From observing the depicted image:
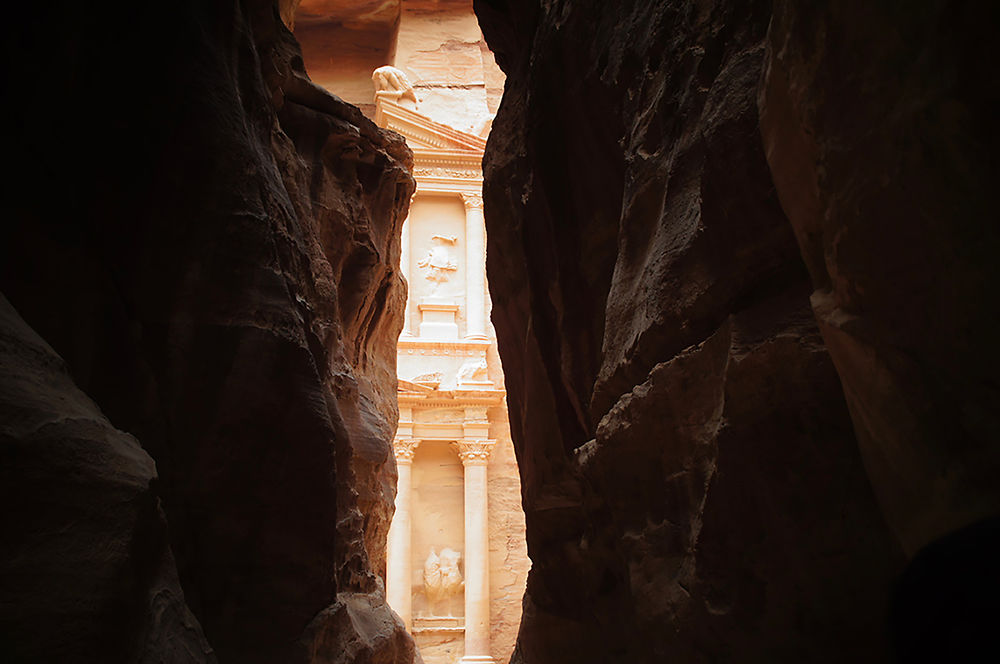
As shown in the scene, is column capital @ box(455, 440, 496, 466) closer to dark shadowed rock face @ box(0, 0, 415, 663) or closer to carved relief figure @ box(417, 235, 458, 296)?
carved relief figure @ box(417, 235, 458, 296)

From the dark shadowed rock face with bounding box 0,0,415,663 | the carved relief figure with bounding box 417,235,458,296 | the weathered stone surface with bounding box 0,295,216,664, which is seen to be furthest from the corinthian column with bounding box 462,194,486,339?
the weathered stone surface with bounding box 0,295,216,664

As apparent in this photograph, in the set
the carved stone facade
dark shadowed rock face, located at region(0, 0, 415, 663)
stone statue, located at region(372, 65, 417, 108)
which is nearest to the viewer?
dark shadowed rock face, located at region(0, 0, 415, 663)

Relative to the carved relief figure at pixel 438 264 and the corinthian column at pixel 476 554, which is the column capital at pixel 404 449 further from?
the carved relief figure at pixel 438 264

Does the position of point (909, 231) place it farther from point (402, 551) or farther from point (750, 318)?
point (402, 551)

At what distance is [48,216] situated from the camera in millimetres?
4863

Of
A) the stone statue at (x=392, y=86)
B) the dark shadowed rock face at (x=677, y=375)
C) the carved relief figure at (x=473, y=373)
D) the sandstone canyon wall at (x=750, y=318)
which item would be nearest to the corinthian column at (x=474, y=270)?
the carved relief figure at (x=473, y=373)

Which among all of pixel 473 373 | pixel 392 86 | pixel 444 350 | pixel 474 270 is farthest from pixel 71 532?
pixel 392 86

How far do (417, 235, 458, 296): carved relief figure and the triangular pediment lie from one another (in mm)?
2211

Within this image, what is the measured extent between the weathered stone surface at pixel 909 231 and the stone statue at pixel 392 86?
18.4 m

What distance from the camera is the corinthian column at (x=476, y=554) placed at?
17344mm

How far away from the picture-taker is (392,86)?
20.3 meters

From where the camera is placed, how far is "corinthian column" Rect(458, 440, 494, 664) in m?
17.3

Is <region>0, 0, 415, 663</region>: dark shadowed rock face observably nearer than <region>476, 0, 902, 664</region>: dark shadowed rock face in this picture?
No

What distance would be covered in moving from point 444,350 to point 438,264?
2.22 meters
